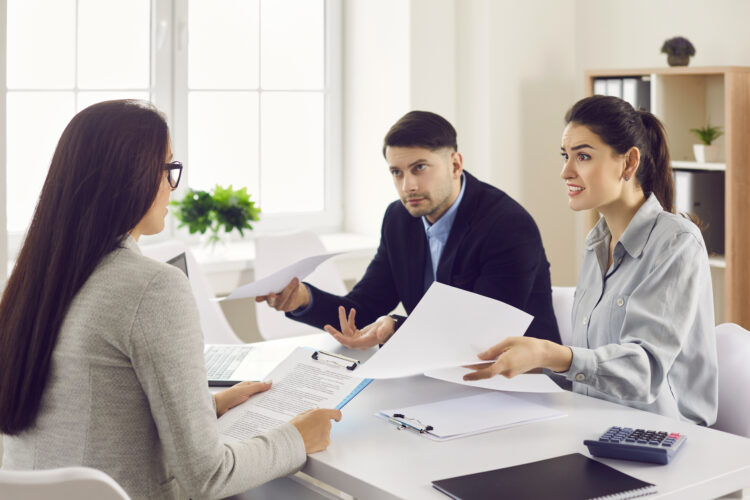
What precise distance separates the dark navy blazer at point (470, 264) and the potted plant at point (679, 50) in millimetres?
1533

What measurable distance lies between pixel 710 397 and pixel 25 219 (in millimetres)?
2928

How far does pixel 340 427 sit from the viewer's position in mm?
1758

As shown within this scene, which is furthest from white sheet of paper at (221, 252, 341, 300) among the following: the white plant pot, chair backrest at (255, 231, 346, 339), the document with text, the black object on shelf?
the white plant pot

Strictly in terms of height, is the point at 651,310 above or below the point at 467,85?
below

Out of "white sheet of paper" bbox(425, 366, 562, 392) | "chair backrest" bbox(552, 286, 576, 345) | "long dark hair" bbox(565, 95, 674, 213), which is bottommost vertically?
"white sheet of paper" bbox(425, 366, 562, 392)

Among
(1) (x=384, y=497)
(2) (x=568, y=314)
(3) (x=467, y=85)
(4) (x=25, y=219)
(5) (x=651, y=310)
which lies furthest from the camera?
(3) (x=467, y=85)

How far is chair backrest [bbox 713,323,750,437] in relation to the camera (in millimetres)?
1981

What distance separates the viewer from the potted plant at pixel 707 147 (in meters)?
3.70

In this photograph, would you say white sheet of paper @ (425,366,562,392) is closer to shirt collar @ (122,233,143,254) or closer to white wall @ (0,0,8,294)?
shirt collar @ (122,233,143,254)

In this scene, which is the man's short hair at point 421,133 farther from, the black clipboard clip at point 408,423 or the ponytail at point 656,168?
the black clipboard clip at point 408,423

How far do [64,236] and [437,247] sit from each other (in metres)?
1.44

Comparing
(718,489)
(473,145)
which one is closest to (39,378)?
(718,489)

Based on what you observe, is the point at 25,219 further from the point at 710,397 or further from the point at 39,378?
the point at 710,397

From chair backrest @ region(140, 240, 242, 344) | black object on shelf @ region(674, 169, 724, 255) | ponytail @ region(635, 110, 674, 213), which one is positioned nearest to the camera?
ponytail @ region(635, 110, 674, 213)
